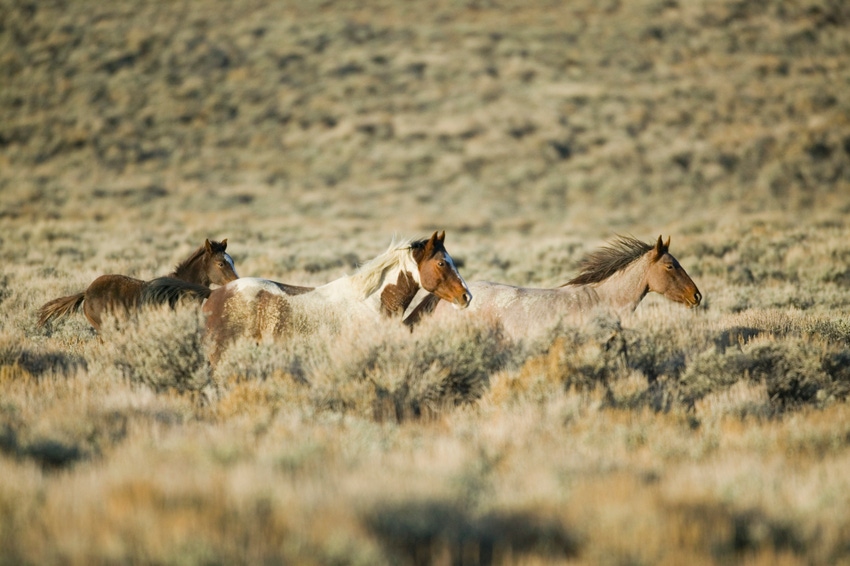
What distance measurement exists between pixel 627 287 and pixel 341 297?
128 inches

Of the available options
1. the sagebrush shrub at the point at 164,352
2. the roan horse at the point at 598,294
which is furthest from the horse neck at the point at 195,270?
the roan horse at the point at 598,294

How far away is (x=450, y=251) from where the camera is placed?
64.6ft

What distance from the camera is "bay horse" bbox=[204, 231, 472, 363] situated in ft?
23.1

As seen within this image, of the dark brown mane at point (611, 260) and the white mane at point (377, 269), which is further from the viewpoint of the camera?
the dark brown mane at point (611, 260)

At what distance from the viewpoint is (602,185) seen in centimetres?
3312

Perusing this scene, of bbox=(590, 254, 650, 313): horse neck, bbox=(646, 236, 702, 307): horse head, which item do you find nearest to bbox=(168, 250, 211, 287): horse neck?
bbox=(590, 254, 650, 313): horse neck

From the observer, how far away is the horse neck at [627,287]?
26.4ft

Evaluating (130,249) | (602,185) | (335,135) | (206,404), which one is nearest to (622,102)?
(602,185)

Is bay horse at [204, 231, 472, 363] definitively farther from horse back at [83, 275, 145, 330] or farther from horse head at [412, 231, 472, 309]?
horse back at [83, 275, 145, 330]

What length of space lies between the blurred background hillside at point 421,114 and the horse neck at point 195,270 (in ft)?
45.7

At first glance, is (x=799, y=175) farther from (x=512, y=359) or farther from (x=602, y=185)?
(x=512, y=359)

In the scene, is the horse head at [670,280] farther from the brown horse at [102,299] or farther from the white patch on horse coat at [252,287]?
the brown horse at [102,299]

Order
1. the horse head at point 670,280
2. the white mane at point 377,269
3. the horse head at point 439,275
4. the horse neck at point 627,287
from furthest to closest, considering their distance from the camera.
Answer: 1. the horse neck at point 627,287
2. the horse head at point 670,280
3. the white mane at point 377,269
4. the horse head at point 439,275

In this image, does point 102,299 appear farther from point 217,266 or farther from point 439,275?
point 439,275
